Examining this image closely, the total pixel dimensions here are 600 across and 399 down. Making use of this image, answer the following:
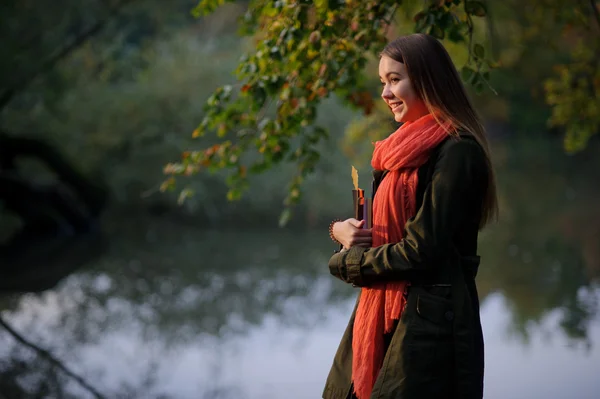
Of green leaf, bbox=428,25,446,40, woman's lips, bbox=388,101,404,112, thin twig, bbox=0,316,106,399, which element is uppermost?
green leaf, bbox=428,25,446,40

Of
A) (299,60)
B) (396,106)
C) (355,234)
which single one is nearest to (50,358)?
(299,60)

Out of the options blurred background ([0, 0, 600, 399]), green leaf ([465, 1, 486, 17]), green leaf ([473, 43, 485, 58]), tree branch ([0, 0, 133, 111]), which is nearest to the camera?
green leaf ([473, 43, 485, 58])

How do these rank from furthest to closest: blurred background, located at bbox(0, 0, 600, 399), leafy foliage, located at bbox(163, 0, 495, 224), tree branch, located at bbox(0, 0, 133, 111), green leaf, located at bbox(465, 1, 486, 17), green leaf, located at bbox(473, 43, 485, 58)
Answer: tree branch, located at bbox(0, 0, 133, 111), blurred background, located at bbox(0, 0, 600, 399), leafy foliage, located at bbox(163, 0, 495, 224), green leaf, located at bbox(465, 1, 486, 17), green leaf, located at bbox(473, 43, 485, 58)

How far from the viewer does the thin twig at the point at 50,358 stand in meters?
7.04

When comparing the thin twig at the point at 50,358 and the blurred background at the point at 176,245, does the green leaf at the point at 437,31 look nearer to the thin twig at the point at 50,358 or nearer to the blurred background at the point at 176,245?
the blurred background at the point at 176,245

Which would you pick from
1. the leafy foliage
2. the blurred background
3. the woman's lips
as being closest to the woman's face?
the woman's lips

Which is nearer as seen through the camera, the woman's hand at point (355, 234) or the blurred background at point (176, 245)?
the woman's hand at point (355, 234)

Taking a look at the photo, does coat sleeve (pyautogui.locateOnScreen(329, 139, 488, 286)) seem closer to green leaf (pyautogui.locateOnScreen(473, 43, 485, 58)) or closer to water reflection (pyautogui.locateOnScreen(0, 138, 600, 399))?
green leaf (pyautogui.locateOnScreen(473, 43, 485, 58))

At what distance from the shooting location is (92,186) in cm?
2047

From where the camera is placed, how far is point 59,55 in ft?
62.6

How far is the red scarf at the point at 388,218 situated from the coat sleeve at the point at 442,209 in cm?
6

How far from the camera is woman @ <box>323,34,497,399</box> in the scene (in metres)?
2.90

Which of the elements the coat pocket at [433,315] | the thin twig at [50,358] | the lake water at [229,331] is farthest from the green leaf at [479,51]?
the thin twig at [50,358]

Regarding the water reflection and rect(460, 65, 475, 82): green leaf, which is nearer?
rect(460, 65, 475, 82): green leaf
